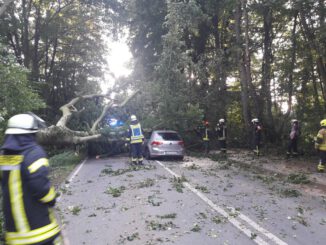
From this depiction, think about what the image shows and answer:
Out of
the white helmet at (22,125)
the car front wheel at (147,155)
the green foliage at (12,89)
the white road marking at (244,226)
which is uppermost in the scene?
the green foliage at (12,89)

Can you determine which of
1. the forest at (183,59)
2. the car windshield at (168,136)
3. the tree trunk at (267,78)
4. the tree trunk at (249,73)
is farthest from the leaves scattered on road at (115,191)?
the tree trunk at (267,78)

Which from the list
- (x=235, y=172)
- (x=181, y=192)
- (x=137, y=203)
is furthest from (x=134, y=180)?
(x=235, y=172)

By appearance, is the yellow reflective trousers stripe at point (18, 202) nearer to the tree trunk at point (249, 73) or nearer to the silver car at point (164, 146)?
the silver car at point (164, 146)

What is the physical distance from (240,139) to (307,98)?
5211mm

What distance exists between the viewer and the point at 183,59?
75.0 ft

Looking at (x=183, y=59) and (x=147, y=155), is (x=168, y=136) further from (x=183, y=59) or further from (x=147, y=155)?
(x=183, y=59)

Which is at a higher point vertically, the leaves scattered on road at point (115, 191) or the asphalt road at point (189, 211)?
the leaves scattered on road at point (115, 191)

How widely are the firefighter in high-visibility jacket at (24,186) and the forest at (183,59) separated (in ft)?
40.1

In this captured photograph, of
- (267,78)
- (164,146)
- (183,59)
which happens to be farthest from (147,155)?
(267,78)

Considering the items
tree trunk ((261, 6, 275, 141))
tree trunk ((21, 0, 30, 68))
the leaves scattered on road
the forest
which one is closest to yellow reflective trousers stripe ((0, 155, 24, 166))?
the leaves scattered on road

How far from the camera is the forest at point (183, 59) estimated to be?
20984mm

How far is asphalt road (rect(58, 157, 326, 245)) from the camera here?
6.11 m

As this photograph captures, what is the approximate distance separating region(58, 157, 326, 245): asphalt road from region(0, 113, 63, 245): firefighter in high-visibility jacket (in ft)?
8.70

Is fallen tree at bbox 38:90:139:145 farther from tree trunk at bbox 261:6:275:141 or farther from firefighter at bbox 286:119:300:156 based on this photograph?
firefighter at bbox 286:119:300:156
